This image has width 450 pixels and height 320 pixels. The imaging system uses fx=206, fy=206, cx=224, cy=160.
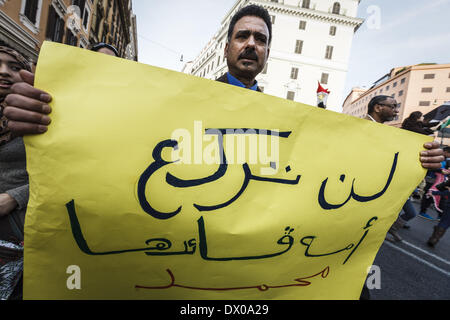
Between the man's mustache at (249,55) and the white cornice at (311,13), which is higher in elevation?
the white cornice at (311,13)

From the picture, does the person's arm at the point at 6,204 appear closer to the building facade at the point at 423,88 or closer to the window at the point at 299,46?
the window at the point at 299,46

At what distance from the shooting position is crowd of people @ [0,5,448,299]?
2.06 ft

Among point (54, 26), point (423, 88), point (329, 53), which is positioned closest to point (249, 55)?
point (54, 26)

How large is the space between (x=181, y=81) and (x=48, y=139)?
1.53ft

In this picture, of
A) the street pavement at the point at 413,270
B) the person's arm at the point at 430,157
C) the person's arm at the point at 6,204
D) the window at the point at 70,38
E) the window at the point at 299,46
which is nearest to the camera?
the person's arm at the point at 6,204

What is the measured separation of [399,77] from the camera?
40.9m

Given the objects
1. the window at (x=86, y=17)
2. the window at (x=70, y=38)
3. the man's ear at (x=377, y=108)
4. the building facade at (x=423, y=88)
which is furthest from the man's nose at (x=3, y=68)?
the building facade at (x=423, y=88)

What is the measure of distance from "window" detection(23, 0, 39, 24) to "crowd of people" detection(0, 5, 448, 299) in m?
9.99

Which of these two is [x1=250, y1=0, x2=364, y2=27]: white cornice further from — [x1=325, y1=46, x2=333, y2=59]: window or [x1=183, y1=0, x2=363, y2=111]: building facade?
[x1=325, y1=46, x2=333, y2=59]: window

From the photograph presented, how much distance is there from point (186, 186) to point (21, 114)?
55 centimetres

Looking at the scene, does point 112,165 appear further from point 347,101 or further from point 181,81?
point 347,101

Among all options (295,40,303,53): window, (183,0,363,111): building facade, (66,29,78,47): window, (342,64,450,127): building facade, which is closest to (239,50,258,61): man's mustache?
(66,29,78,47): window

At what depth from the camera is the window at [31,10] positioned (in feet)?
24.2
